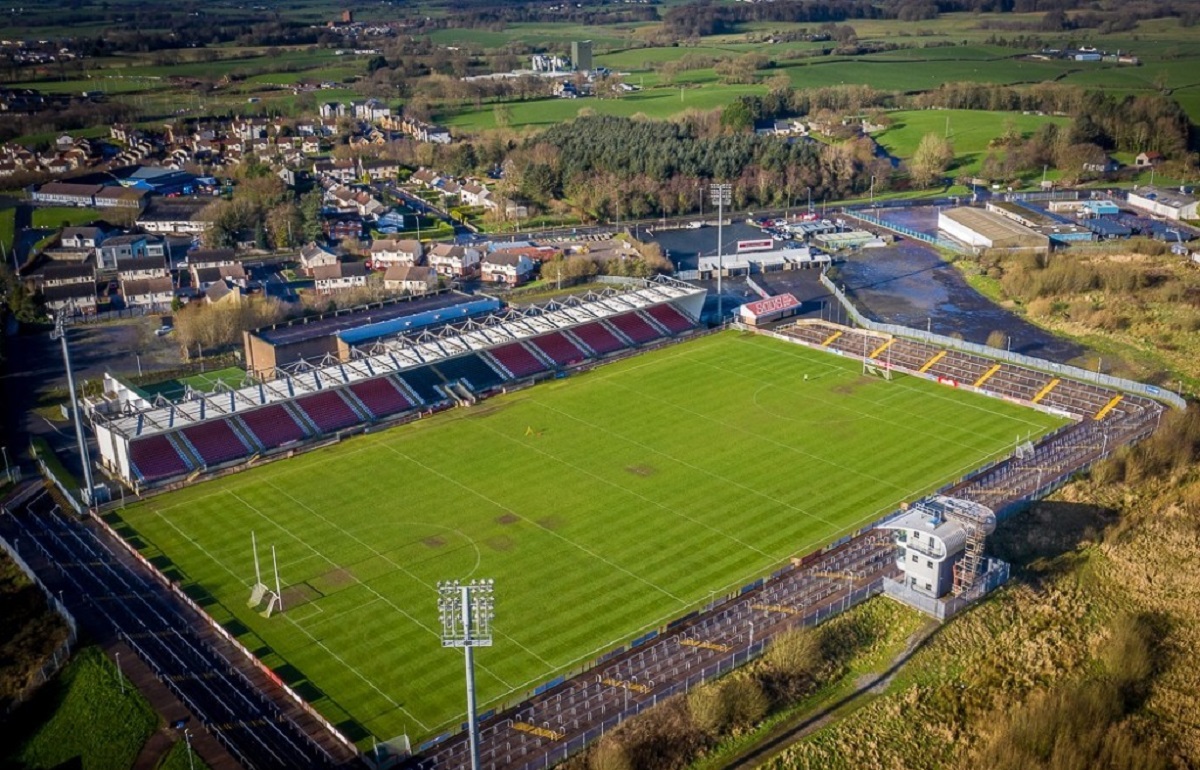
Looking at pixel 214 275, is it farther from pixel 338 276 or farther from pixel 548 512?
pixel 548 512

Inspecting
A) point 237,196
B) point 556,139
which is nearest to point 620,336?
point 237,196

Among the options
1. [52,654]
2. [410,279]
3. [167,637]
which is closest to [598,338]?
[410,279]

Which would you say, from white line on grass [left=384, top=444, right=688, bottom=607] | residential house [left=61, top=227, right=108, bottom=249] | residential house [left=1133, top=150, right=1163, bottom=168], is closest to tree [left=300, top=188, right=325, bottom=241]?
residential house [left=61, top=227, right=108, bottom=249]

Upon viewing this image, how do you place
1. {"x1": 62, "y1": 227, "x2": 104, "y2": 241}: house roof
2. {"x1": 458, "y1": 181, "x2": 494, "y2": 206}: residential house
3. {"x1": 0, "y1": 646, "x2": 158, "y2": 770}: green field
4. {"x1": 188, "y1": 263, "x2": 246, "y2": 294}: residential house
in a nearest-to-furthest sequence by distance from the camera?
1. {"x1": 0, "y1": 646, "x2": 158, "y2": 770}: green field
2. {"x1": 188, "y1": 263, "x2": 246, "y2": 294}: residential house
3. {"x1": 62, "y1": 227, "x2": 104, "y2": 241}: house roof
4. {"x1": 458, "y1": 181, "x2": 494, "y2": 206}: residential house

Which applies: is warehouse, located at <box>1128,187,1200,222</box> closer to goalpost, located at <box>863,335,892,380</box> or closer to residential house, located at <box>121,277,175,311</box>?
goalpost, located at <box>863,335,892,380</box>

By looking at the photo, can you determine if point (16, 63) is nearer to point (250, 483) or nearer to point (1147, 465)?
point (250, 483)

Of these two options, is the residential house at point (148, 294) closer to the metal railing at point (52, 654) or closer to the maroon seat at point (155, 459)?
the maroon seat at point (155, 459)
